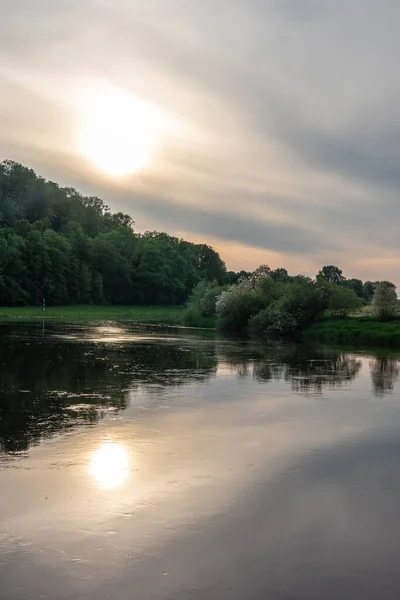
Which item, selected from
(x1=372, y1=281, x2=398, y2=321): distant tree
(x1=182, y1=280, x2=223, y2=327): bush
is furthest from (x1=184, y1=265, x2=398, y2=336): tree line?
(x1=182, y1=280, x2=223, y2=327): bush

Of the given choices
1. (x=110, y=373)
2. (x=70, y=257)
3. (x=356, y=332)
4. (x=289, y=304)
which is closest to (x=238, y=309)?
(x=289, y=304)

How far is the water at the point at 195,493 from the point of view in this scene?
8008 millimetres

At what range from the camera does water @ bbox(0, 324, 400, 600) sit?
8008mm

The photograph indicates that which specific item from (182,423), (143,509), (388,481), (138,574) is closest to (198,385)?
(182,423)

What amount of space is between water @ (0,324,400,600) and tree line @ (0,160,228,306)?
99.7m

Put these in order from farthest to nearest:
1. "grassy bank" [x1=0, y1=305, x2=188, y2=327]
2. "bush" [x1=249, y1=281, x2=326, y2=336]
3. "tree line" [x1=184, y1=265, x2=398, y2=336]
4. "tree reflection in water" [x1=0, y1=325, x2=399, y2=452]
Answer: "grassy bank" [x1=0, y1=305, x2=188, y2=327] < "bush" [x1=249, y1=281, x2=326, y2=336] < "tree line" [x1=184, y1=265, x2=398, y2=336] < "tree reflection in water" [x1=0, y1=325, x2=399, y2=452]

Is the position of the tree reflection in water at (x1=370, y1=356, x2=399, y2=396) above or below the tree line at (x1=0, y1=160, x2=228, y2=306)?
below

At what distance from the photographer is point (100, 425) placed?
55.0ft

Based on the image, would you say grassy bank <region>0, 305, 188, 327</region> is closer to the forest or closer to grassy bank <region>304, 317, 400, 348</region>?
the forest

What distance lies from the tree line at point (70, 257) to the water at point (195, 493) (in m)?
99.7

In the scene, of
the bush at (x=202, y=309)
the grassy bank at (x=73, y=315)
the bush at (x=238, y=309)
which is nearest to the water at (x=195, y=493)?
the bush at (x=238, y=309)

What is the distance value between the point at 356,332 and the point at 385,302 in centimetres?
500

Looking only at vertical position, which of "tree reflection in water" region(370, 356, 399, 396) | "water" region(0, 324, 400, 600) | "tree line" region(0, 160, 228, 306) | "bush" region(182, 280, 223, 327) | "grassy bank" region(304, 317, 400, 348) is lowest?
"water" region(0, 324, 400, 600)

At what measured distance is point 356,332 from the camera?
5891cm
